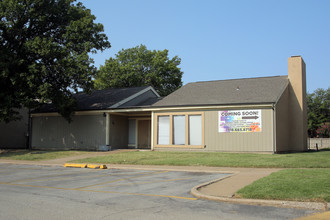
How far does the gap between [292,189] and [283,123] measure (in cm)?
1560

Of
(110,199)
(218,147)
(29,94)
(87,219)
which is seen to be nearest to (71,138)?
(29,94)

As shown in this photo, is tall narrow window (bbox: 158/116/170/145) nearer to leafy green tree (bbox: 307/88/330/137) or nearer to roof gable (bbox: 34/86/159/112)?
roof gable (bbox: 34/86/159/112)

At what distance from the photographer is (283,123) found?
22797mm

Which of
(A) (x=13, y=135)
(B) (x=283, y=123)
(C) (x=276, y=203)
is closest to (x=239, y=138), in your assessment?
(B) (x=283, y=123)

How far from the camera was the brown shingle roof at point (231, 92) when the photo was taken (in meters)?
21.7

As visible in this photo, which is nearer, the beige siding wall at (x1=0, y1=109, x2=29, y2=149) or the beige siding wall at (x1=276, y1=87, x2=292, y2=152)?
the beige siding wall at (x1=276, y1=87, x2=292, y2=152)

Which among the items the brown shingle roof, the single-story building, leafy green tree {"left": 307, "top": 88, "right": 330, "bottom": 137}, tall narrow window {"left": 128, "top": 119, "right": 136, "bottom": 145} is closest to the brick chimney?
the single-story building

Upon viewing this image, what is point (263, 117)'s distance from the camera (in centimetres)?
2048

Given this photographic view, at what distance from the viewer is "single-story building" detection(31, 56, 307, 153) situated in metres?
20.9

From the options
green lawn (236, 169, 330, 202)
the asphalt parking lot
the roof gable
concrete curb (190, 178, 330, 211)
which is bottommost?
the asphalt parking lot

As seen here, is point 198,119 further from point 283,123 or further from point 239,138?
point 283,123

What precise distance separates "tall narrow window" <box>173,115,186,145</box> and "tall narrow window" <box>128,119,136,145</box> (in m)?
5.80

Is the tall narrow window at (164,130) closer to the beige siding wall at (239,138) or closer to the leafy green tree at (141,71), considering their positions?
the beige siding wall at (239,138)

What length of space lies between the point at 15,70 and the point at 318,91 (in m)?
57.5
